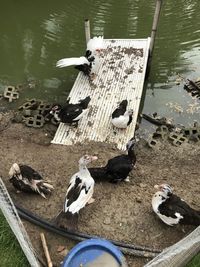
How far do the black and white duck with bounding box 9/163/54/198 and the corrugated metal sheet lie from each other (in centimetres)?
143

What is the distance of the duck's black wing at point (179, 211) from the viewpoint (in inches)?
230

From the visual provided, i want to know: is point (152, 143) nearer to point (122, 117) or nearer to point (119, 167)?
point (122, 117)

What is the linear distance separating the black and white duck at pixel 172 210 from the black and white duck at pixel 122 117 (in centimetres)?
206

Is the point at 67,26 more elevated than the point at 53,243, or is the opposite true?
the point at 67,26

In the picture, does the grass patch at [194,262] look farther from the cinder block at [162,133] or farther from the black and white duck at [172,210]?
the cinder block at [162,133]

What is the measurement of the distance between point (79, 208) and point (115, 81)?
4.09m

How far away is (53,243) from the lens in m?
5.79

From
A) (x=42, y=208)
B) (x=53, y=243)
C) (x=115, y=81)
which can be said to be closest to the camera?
(x=53, y=243)

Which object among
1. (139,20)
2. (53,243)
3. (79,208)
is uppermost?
(139,20)

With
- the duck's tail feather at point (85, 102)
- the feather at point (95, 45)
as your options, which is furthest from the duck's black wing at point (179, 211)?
the feather at point (95, 45)

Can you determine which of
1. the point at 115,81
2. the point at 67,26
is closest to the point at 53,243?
the point at 115,81

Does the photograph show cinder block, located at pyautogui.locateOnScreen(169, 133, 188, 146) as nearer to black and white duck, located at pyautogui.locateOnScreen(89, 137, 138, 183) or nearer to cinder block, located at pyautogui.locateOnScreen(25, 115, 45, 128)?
black and white duck, located at pyautogui.locateOnScreen(89, 137, 138, 183)

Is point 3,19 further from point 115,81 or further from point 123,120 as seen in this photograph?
point 123,120

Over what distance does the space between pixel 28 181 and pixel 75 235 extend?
3.77 feet
